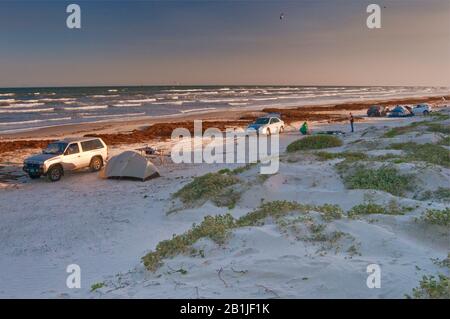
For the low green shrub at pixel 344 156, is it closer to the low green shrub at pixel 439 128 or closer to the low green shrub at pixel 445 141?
the low green shrub at pixel 445 141

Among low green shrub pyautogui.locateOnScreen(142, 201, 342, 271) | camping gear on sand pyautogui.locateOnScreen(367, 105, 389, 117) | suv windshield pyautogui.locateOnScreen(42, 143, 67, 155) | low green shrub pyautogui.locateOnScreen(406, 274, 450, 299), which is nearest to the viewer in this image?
low green shrub pyautogui.locateOnScreen(406, 274, 450, 299)

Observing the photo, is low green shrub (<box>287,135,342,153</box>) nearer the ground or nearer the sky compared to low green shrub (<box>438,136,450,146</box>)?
nearer the ground

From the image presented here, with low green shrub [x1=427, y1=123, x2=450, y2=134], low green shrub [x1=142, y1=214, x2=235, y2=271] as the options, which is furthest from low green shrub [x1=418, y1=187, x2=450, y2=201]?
low green shrub [x1=427, y1=123, x2=450, y2=134]

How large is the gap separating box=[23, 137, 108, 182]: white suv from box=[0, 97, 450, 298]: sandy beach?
0.76m

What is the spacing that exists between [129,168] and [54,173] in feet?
11.1

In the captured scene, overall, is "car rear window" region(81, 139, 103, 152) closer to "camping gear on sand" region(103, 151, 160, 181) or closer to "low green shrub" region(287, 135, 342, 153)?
"camping gear on sand" region(103, 151, 160, 181)

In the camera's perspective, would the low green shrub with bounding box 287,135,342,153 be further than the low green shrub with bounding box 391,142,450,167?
Yes

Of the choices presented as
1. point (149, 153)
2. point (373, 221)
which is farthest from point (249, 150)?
point (373, 221)

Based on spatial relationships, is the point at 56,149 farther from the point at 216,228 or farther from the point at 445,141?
the point at 445,141

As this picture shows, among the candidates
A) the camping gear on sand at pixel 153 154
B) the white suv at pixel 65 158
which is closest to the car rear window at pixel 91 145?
the white suv at pixel 65 158

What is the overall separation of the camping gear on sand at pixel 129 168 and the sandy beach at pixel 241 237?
22.7 inches

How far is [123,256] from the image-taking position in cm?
1015

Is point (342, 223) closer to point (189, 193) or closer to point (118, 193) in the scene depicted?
point (189, 193)

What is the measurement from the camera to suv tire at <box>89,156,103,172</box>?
824 inches
